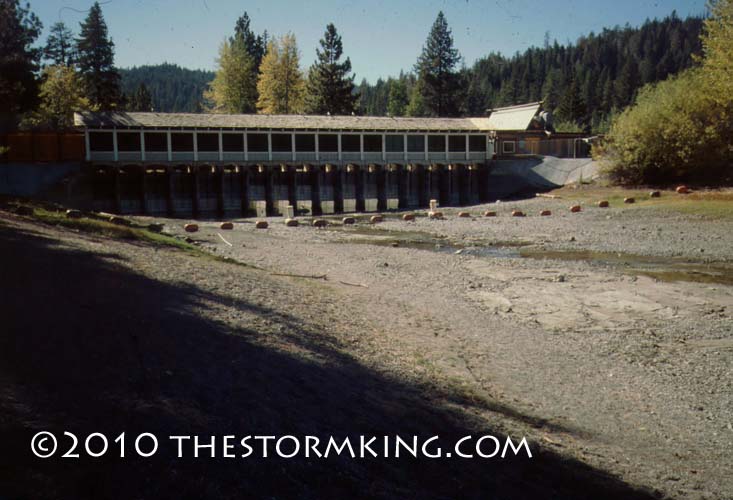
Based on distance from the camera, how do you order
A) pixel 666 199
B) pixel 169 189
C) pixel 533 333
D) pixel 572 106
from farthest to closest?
pixel 572 106, pixel 169 189, pixel 666 199, pixel 533 333

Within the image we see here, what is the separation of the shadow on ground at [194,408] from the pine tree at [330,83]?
59.6m

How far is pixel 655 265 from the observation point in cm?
2053

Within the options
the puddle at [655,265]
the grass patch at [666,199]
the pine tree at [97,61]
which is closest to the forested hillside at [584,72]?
the pine tree at [97,61]

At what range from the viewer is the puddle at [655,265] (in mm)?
18266

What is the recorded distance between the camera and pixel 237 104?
72062 millimetres

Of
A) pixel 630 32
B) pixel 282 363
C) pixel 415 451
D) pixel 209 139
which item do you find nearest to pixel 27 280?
pixel 282 363

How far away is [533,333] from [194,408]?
809cm

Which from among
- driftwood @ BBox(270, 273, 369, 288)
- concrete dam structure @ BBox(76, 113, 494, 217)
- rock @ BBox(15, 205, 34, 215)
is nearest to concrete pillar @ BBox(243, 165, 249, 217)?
concrete dam structure @ BBox(76, 113, 494, 217)

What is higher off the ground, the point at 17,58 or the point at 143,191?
the point at 17,58

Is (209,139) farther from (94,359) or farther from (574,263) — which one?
(94,359)

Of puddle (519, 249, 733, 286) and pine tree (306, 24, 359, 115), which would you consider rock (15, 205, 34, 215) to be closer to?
puddle (519, 249, 733, 286)

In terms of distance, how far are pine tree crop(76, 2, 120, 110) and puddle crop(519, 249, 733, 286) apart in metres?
53.7

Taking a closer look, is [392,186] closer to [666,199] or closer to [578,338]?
[666,199]

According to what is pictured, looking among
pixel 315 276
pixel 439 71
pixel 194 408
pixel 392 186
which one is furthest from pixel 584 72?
pixel 194 408
